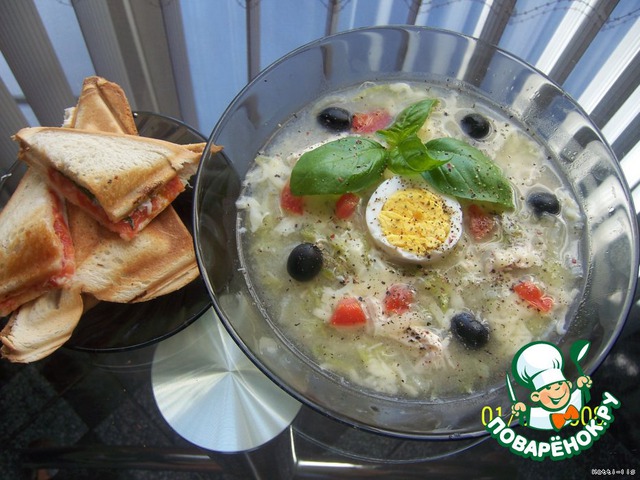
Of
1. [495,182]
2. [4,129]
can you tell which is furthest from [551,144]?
[4,129]

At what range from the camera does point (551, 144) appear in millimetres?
2330

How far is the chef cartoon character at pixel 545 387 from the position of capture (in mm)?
1908

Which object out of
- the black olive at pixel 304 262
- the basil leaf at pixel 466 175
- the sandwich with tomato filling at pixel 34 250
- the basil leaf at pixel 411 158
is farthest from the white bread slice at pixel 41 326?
the basil leaf at pixel 466 175

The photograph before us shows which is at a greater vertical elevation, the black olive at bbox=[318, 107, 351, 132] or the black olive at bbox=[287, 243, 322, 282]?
the black olive at bbox=[318, 107, 351, 132]

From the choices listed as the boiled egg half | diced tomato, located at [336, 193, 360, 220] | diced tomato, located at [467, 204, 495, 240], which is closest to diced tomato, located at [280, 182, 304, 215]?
diced tomato, located at [336, 193, 360, 220]

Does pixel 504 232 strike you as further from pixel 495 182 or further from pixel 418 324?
pixel 418 324

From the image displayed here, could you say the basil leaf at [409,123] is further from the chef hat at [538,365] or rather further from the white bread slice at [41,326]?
the white bread slice at [41,326]

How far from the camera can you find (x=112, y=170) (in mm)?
2070

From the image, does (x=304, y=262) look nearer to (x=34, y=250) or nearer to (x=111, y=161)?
(x=111, y=161)

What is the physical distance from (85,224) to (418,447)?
1.56m

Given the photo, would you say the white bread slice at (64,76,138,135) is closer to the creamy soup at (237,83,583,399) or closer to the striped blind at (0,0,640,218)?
the striped blind at (0,0,640,218)

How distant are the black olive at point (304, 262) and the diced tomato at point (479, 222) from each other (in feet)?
1.91

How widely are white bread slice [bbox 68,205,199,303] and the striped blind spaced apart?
2.44 ft

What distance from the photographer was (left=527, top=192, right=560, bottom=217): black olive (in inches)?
85.4
